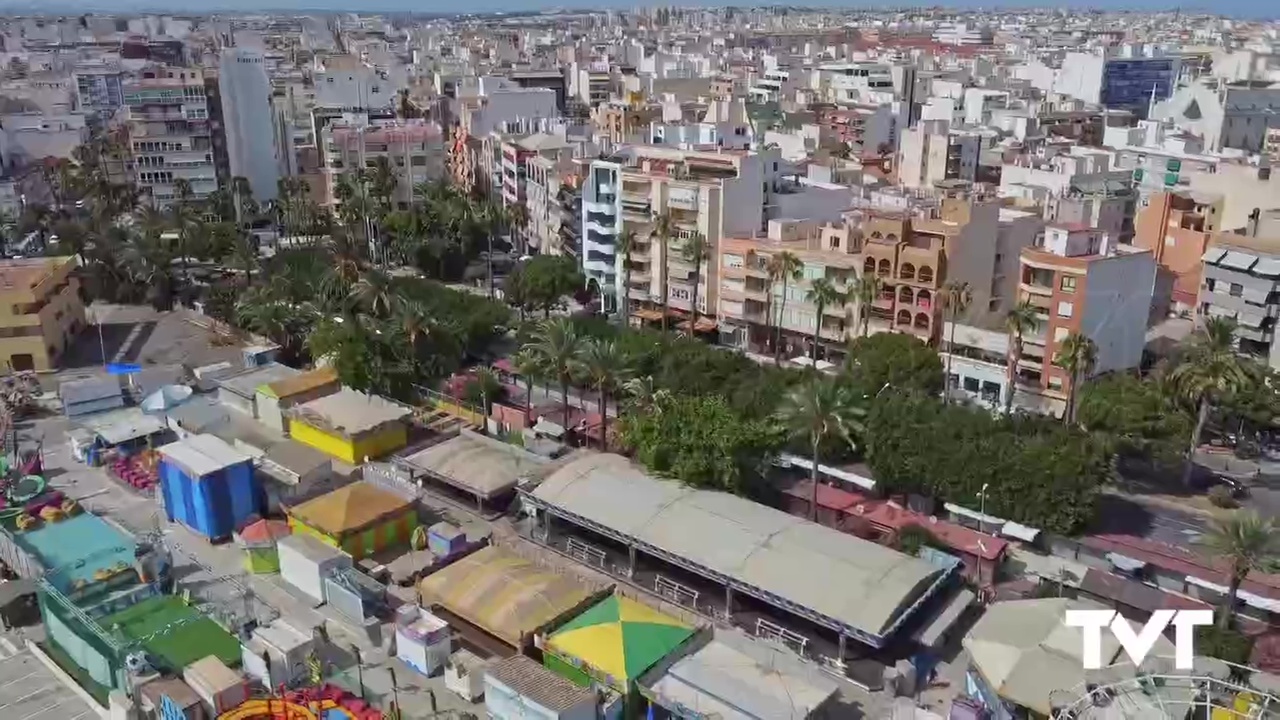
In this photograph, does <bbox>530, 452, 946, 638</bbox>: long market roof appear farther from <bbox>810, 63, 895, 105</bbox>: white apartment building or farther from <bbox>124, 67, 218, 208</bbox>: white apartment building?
<bbox>810, 63, 895, 105</bbox>: white apartment building

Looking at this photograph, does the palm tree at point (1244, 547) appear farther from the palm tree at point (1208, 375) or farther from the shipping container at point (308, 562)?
the shipping container at point (308, 562)

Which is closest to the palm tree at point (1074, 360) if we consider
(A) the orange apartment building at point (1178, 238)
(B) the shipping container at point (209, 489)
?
(A) the orange apartment building at point (1178, 238)

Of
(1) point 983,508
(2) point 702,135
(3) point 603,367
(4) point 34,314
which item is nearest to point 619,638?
(1) point 983,508

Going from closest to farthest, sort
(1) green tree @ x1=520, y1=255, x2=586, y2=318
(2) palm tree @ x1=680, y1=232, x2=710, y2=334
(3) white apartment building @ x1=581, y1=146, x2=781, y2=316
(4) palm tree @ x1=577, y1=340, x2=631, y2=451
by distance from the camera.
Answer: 1. (4) palm tree @ x1=577, y1=340, x2=631, y2=451
2. (2) palm tree @ x1=680, y1=232, x2=710, y2=334
3. (3) white apartment building @ x1=581, y1=146, x2=781, y2=316
4. (1) green tree @ x1=520, y1=255, x2=586, y2=318

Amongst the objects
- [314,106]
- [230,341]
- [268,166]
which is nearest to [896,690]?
[230,341]

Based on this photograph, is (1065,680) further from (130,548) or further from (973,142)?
(973,142)

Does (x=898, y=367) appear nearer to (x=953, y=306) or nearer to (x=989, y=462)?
(x=953, y=306)

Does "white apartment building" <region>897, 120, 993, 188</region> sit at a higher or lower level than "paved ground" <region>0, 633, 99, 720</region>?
higher

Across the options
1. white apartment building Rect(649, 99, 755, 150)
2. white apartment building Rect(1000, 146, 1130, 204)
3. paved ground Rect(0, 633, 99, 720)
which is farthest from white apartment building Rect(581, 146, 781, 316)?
paved ground Rect(0, 633, 99, 720)
